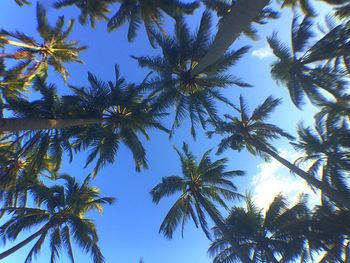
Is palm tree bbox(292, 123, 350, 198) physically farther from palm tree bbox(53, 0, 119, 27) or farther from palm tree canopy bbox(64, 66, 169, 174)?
palm tree bbox(53, 0, 119, 27)

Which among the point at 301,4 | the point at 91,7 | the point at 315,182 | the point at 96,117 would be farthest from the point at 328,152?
the point at 91,7

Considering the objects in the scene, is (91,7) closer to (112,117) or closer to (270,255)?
(112,117)

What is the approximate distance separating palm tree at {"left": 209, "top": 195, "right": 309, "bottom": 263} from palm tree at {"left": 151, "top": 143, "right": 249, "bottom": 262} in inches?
53.9

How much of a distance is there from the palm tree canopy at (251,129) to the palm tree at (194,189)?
174 centimetres

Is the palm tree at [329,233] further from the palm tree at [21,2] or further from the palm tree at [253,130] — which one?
the palm tree at [21,2]

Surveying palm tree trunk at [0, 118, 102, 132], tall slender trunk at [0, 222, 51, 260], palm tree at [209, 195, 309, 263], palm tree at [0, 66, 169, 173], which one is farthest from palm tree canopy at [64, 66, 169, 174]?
palm tree at [209, 195, 309, 263]

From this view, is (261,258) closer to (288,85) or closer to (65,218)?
(288,85)

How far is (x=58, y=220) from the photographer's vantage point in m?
19.8

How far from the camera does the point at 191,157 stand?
22.5m

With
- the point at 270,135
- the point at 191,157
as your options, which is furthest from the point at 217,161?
the point at 270,135

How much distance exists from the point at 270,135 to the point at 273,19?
7.74 metres

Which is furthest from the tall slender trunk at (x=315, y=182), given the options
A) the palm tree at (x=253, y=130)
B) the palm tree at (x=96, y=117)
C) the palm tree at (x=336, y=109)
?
the palm tree at (x=96, y=117)

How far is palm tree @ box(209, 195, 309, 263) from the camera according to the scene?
17703mm

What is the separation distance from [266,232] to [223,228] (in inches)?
119
